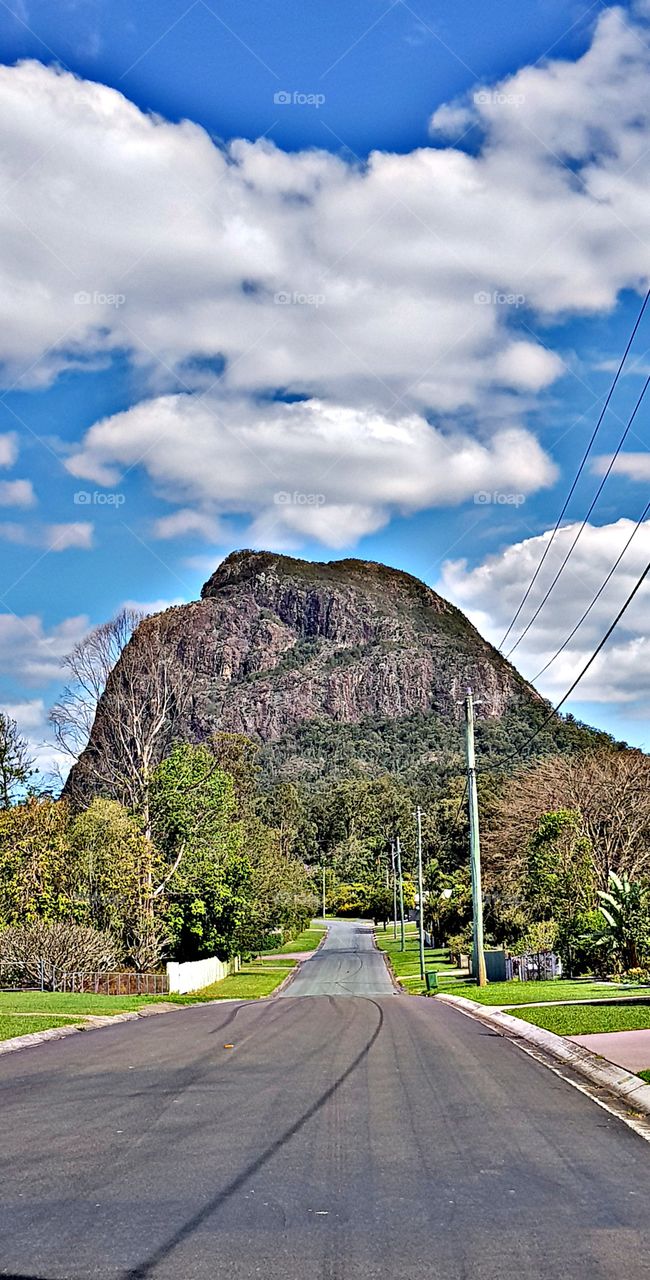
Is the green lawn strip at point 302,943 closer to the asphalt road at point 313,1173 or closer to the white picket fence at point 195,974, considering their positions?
the white picket fence at point 195,974

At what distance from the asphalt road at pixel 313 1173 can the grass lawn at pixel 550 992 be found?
11759 millimetres

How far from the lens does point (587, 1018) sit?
1906 centimetres

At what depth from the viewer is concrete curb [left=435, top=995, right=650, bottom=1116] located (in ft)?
37.5

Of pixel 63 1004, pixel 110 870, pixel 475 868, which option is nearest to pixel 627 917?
pixel 475 868

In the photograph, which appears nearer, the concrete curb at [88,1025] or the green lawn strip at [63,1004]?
the concrete curb at [88,1025]

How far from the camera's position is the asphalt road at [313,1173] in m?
6.01

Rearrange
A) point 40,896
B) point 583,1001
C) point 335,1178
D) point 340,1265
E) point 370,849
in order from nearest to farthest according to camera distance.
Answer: point 340,1265, point 335,1178, point 583,1001, point 40,896, point 370,849

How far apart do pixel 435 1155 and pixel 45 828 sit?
3494 centimetres

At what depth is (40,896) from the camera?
1555 inches

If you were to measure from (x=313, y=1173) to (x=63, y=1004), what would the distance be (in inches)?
765

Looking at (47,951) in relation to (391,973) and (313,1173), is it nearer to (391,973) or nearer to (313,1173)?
(313,1173)

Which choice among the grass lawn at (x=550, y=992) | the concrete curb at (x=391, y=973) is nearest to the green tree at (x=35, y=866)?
the concrete curb at (x=391, y=973)

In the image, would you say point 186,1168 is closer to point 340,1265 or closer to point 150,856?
point 340,1265

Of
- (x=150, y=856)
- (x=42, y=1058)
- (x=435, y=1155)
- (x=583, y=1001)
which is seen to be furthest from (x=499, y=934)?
(x=435, y=1155)
